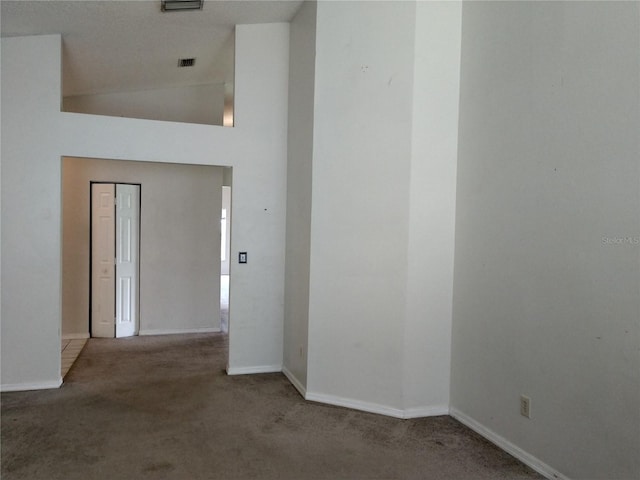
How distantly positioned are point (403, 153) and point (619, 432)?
2189 mm

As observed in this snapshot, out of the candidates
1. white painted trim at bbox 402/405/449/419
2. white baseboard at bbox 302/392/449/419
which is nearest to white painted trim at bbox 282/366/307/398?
white baseboard at bbox 302/392/449/419

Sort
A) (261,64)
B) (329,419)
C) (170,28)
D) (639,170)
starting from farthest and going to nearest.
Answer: (261,64) < (170,28) < (329,419) < (639,170)

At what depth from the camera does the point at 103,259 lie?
19.3 ft

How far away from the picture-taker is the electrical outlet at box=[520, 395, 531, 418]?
9.20 ft

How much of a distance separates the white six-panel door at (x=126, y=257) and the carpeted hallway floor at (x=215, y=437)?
1656 millimetres

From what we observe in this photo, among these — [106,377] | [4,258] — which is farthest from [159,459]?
[4,258]

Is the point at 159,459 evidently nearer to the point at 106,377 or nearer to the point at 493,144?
the point at 106,377

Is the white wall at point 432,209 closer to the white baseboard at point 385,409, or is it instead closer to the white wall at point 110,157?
the white baseboard at point 385,409

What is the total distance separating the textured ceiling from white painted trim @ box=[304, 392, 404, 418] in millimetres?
3390

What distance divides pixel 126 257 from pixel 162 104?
6.76ft

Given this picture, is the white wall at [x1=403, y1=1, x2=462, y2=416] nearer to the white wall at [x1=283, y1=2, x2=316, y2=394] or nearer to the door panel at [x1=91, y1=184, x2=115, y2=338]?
the white wall at [x1=283, y1=2, x2=316, y2=394]

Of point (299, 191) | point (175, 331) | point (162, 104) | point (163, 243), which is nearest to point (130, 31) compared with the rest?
point (162, 104)

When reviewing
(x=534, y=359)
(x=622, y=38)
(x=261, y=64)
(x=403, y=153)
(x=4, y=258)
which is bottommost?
(x=534, y=359)

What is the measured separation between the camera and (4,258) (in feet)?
12.8
